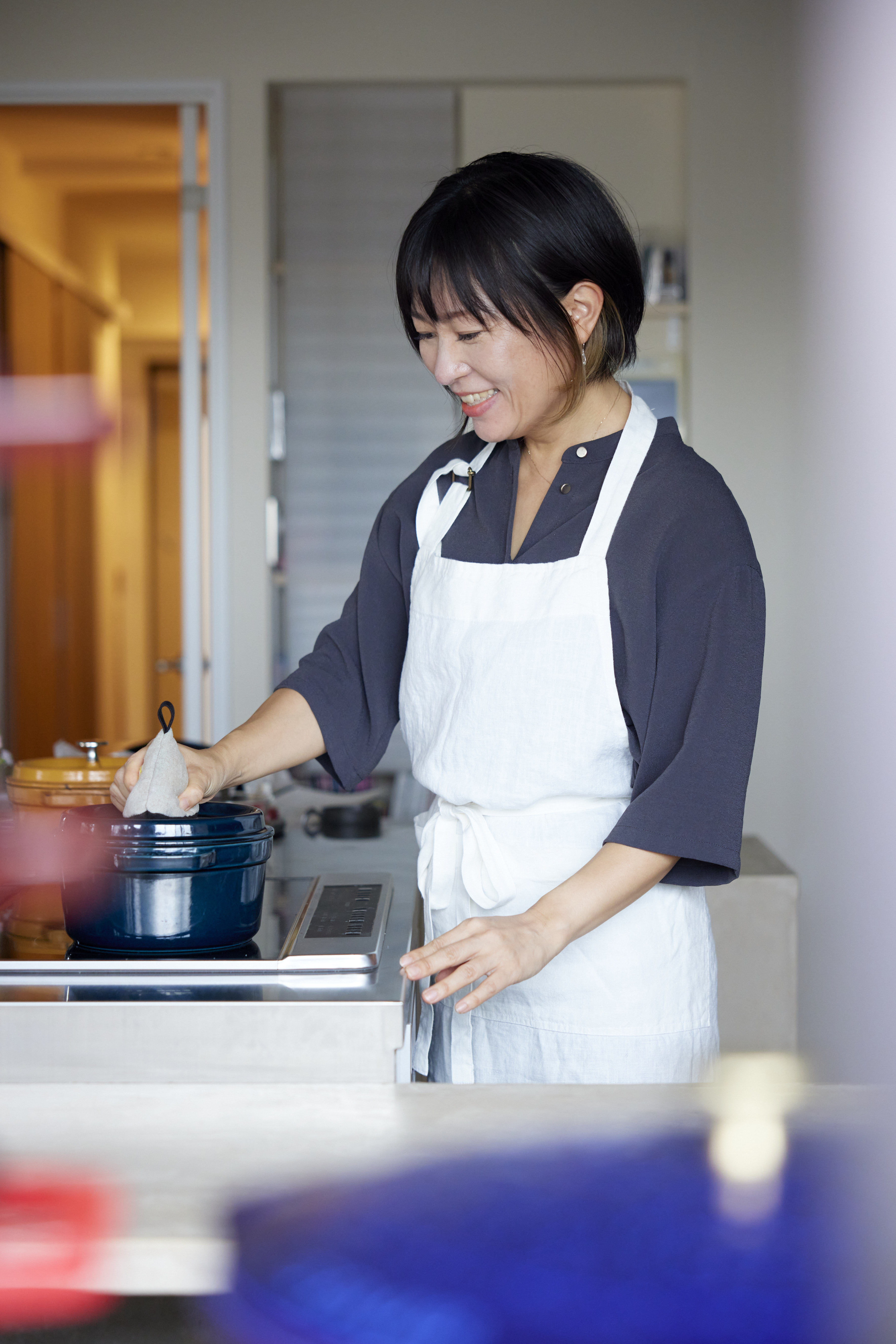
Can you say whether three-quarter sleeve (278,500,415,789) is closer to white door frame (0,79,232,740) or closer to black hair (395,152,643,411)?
black hair (395,152,643,411)

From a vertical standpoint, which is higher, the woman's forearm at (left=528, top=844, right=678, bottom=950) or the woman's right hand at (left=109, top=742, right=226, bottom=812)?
the woman's right hand at (left=109, top=742, right=226, bottom=812)

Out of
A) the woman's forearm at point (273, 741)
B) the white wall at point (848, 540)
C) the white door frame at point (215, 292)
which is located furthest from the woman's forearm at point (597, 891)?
the white door frame at point (215, 292)

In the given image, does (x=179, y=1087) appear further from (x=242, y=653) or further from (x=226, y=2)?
(x=226, y=2)

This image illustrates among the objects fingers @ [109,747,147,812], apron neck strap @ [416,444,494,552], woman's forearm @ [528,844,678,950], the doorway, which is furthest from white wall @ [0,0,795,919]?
fingers @ [109,747,147,812]

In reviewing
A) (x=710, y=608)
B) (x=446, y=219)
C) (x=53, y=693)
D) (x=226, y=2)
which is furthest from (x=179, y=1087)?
(x=53, y=693)

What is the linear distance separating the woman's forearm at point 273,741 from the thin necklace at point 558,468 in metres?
0.34

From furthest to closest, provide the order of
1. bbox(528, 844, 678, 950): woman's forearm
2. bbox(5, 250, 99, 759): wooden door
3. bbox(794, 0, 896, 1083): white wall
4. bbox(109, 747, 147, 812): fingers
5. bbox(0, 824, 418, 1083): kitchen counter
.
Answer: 1. bbox(5, 250, 99, 759): wooden door
2. bbox(794, 0, 896, 1083): white wall
3. bbox(109, 747, 147, 812): fingers
4. bbox(528, 844, 678, 950): woman's forearm
5. bbox(0, 824, 418, 1083): kitchen counter

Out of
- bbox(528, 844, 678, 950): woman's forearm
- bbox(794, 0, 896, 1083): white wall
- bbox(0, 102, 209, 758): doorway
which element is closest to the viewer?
bbox(528, 844, 678, 950): woman's forearm

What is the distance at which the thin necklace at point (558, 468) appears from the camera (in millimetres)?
1247

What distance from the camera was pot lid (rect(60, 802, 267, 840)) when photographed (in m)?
0.96

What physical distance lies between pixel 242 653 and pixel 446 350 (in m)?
2.06

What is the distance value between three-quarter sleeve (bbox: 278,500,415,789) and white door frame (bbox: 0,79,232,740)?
1764 mm

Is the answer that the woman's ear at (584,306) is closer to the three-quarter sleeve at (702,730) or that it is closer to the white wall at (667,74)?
the three-quarter sleeve at (702,730)

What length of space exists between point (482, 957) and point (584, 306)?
60 centimetres
